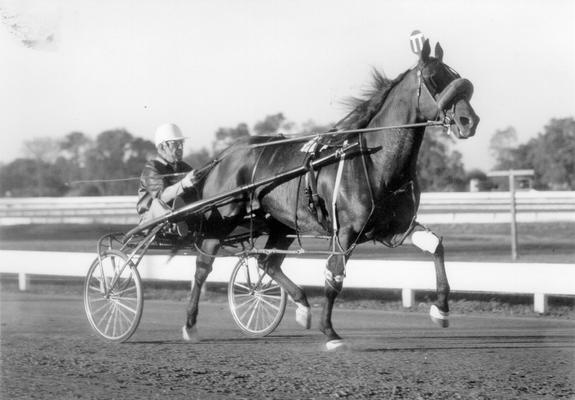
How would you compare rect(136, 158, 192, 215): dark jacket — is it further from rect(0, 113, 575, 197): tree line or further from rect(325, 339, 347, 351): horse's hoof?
rect(0, 113, 575, 197): tree line

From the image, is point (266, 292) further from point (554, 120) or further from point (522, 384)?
point (554, 120)

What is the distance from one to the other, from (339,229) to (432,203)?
1783 centimetres

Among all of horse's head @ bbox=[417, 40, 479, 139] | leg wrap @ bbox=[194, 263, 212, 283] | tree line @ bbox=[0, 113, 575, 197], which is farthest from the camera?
tree line @ bbox=[0, 113, 575, 197]

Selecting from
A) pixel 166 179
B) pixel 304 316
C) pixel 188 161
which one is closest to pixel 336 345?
pixel 304 316

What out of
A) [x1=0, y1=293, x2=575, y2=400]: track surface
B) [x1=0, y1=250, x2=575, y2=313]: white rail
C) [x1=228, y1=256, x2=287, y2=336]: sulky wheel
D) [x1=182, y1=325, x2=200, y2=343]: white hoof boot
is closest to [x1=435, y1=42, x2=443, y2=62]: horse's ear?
[x1=0, y1=293, x2=575, y2=400]: track surface

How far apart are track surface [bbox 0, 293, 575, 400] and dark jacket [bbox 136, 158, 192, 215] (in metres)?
1.37

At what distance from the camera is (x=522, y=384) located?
6285 millimetres

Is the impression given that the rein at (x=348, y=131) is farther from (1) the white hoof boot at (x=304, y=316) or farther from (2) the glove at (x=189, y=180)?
(1) the white hoof boot at (x=304, y=316)

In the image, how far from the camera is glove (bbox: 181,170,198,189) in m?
8.62

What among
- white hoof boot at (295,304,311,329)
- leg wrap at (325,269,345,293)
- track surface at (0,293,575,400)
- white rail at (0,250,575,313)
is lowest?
track surface at (0,293,575,400)

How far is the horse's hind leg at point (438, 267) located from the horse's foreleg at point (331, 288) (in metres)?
0.66

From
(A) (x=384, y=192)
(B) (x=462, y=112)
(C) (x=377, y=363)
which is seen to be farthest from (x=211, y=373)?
(B) (x=462, y=112)

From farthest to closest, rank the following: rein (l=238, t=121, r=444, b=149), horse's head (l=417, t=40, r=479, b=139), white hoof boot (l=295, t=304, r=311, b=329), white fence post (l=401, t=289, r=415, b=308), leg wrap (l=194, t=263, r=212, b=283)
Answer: white fence post (l=401, t=289, r=415, b=308)
leg wrap (l=194, t=263, r=212, b=283)
white hoof boot (l=295, t=304, r=311, b=329)
rein (l=238, t=121, r=444, b=149)
horse's head (l=417, t=40, r=479, b=139)

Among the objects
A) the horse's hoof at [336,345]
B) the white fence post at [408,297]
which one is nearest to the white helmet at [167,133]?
the horse's hoof at [336,345]
